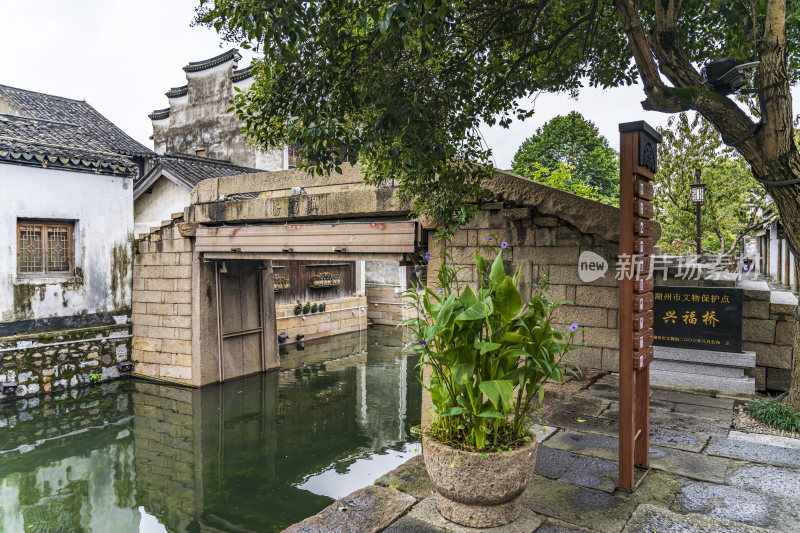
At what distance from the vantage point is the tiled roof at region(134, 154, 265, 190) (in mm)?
13125

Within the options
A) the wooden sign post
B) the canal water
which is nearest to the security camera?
the wooden sign post

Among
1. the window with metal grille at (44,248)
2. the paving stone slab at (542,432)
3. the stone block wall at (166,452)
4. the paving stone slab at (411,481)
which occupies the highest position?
the window with metal grille at (44,248)

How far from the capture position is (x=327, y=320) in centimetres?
1645

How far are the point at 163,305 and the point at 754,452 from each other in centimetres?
1004

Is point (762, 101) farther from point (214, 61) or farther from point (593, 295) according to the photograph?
point (214, 61)

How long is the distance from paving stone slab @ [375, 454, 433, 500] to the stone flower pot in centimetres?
50

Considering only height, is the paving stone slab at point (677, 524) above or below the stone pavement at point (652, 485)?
above

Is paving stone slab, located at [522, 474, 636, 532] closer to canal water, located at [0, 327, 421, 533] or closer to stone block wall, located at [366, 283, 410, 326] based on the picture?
canal water, located at [0, 327, 421, 533]

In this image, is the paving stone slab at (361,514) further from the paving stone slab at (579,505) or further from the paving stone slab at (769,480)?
the paving stone slab at (769,480)

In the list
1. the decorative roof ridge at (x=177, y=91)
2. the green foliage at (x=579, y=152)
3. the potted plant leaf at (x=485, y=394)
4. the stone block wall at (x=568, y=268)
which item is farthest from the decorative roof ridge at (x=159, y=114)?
the potted plant leaf at (x=485, y=394)

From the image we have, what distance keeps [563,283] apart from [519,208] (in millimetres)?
977

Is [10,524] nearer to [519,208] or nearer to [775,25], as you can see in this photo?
[519,208]

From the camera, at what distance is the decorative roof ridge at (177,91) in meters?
20.4

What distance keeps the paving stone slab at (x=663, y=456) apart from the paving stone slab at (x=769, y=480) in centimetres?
9
